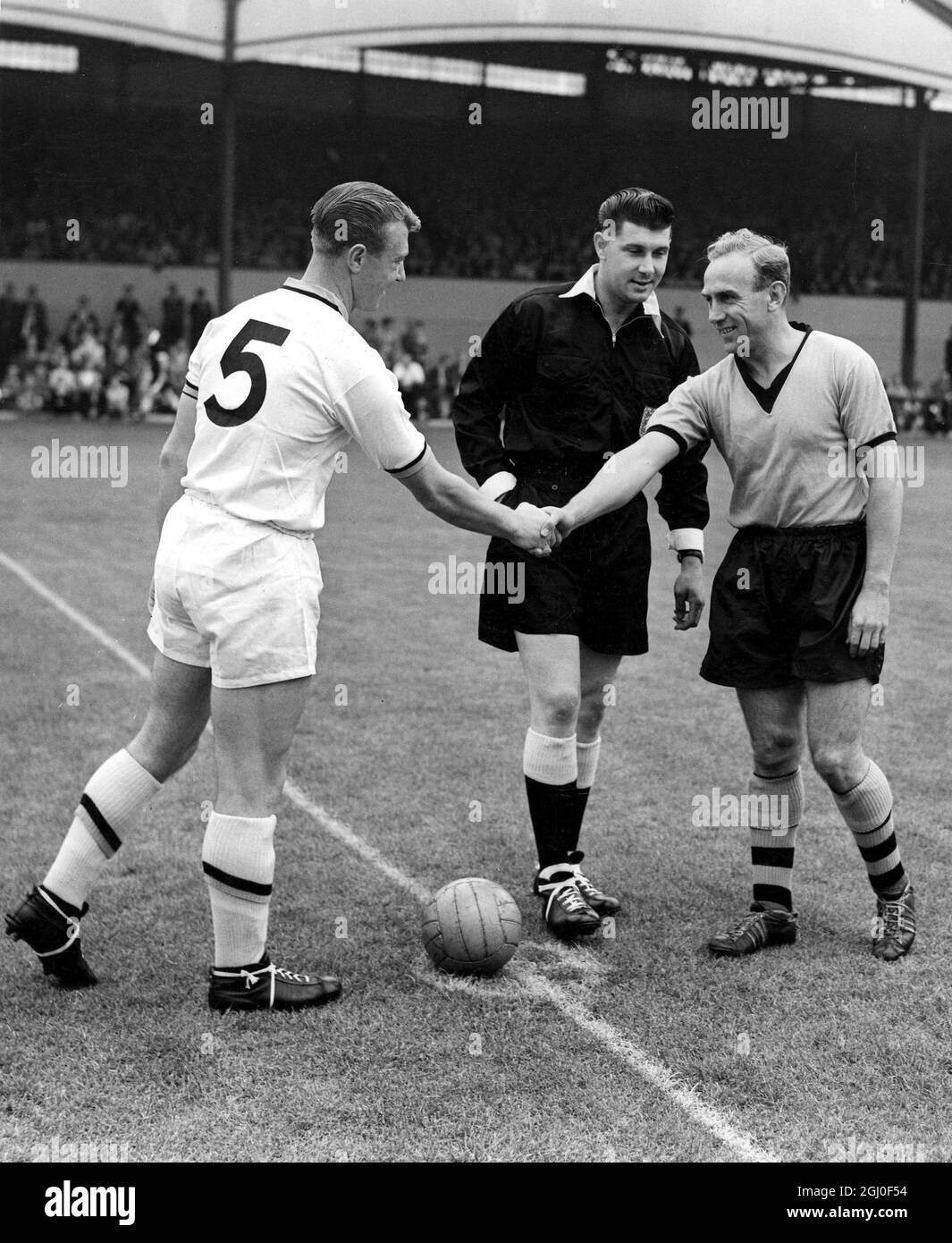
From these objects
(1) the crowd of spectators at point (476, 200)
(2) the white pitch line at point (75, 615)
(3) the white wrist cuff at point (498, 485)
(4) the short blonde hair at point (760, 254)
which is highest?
(1) the crowd of spectators at point (476, 200)

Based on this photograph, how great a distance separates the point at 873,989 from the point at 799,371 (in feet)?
5.99

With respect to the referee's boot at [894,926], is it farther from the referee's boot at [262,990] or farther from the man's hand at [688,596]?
the referee's boot at [262,990]

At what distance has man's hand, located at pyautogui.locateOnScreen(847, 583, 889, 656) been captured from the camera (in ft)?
14.1

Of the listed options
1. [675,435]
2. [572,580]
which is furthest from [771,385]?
[572,580]

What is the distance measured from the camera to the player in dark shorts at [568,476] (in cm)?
482

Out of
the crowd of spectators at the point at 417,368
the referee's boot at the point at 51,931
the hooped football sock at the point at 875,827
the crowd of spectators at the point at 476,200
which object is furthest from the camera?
the crowd of spectators at the point at 476,200

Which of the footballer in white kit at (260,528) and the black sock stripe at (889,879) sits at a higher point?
the footballer in white kit at (260,528)

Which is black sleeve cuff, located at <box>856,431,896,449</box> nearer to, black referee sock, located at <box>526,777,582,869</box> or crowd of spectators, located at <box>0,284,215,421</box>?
black referee sock, located at <box>526,777,582,869</box>

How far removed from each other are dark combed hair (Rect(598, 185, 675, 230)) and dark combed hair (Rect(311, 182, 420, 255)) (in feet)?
3.29

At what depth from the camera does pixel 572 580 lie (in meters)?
4.88

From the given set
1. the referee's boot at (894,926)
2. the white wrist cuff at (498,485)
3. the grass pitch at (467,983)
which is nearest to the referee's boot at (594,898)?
the grass pitch at (467,983)

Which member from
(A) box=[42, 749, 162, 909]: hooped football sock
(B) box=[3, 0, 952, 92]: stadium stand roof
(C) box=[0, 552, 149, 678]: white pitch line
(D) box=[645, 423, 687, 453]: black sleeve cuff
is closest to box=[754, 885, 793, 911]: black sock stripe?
(D) box=[645, 423, 687, 453]: black sleeve cuff

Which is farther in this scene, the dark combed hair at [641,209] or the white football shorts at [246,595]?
the dark combed hair at [641,209]

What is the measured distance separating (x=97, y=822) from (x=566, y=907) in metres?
1.50
